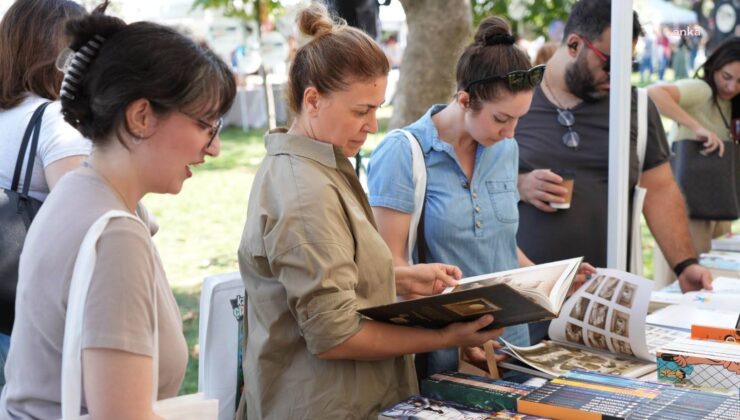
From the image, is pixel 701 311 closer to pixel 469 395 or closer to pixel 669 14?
pixel 469 395

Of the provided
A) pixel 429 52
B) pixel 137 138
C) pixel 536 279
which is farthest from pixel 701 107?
pixel 137 138

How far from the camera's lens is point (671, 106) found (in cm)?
413

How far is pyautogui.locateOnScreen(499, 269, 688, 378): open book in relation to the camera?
2131mm

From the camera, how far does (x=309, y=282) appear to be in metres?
1.63

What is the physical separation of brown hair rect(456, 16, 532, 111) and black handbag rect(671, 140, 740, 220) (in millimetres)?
2224

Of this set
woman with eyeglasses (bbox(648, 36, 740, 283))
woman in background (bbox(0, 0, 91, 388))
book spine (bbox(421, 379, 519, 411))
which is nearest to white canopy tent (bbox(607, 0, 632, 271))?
book spine (bbox(421, 379, 519, 411))

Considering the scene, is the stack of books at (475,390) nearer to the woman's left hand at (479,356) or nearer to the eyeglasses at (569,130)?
the woman's left hand at (479,356)

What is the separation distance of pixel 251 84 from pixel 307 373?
1439 cm

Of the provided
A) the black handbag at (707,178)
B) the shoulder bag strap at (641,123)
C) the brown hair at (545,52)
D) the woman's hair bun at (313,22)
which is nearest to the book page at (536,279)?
the woman's hair bun at (313,22)

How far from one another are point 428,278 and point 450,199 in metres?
0.32

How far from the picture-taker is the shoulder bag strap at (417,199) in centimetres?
218

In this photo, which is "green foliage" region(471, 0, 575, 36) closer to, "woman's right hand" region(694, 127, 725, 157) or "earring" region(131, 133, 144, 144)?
"woman's right hand" region(694, 127, 725, 157)

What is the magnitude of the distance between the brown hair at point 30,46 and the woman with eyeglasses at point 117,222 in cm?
89

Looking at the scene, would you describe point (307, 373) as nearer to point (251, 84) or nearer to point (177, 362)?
point (177, 362)
